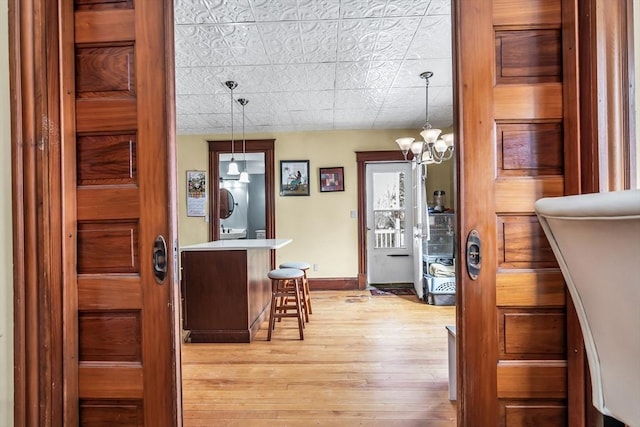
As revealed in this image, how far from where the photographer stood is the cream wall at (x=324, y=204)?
481 cm

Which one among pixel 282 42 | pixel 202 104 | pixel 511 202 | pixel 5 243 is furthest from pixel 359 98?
pixel 5 243

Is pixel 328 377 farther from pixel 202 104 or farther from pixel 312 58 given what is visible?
pixel 202 104

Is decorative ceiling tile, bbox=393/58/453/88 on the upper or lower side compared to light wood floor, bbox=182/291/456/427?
upper

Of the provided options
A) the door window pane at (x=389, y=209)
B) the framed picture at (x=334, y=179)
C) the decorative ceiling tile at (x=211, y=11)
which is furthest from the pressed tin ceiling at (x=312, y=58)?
the door window pane at (x=389, y=209)

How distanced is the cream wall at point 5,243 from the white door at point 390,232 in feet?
14.3

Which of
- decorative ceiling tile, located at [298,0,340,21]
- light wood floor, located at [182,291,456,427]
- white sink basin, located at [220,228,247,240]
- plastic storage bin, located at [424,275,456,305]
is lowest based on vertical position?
light wood floor, located at [182,291,456,427]

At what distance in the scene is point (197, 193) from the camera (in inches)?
191

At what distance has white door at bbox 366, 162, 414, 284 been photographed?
5.02 m

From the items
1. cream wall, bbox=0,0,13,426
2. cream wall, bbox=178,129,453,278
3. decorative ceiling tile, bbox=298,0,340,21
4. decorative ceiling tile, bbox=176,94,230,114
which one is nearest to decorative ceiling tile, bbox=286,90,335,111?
decorative ceiling tile, bbox=176,94,230,114

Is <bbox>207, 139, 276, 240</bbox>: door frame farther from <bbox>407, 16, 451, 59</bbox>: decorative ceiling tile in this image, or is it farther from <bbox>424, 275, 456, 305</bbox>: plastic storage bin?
<bbox>407, 16, 451, 59</bbox>: decorative ceiling tile

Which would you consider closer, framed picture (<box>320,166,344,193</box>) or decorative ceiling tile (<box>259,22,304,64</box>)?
decorative ceiling tile (<box>259,22,304,64</box>)

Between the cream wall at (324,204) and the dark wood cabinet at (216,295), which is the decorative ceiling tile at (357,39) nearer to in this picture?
the dark wood cabinet at (216,295)

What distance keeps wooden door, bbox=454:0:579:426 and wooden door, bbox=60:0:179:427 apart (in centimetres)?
102

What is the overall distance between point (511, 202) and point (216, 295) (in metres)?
2.46
